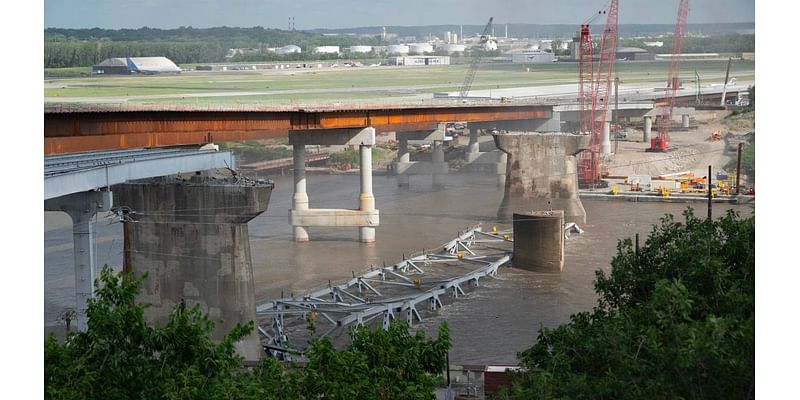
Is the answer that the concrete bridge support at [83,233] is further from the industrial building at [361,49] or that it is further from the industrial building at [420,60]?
the industrial building at [420,60]

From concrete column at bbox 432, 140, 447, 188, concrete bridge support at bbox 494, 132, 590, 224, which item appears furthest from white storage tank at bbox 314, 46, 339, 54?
concrete column at bbox 432, 140, 447, 188

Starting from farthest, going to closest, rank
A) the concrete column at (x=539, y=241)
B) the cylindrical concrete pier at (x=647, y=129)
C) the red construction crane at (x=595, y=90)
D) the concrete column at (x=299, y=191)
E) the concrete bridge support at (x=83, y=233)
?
the cylindrical concrete pier at (x=647, y=129) < the red construction crane at (x=595, y=90) < the concrete column at (x=299, y=191) < the concrete column at (x=539, y=241) < the concrete bridge support at (x=83, y=233)

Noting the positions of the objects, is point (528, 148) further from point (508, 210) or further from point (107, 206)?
point (107, 206)

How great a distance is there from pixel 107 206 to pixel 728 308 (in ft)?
20.1

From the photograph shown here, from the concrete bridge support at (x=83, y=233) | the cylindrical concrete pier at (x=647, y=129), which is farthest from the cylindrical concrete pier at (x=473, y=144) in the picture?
the concrete bridge support at (x=83, y=233)

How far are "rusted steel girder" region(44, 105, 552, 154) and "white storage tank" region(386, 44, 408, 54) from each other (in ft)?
7.06

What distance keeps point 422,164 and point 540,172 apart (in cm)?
545

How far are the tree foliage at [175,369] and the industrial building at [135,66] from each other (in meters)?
18.5

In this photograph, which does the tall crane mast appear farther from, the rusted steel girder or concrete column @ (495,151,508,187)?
the rusted steel girder

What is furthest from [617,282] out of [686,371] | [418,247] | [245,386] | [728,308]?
[418,247]

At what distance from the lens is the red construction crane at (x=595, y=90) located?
1182 inches

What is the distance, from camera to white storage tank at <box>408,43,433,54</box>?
1165 inches

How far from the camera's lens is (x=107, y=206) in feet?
40.0
